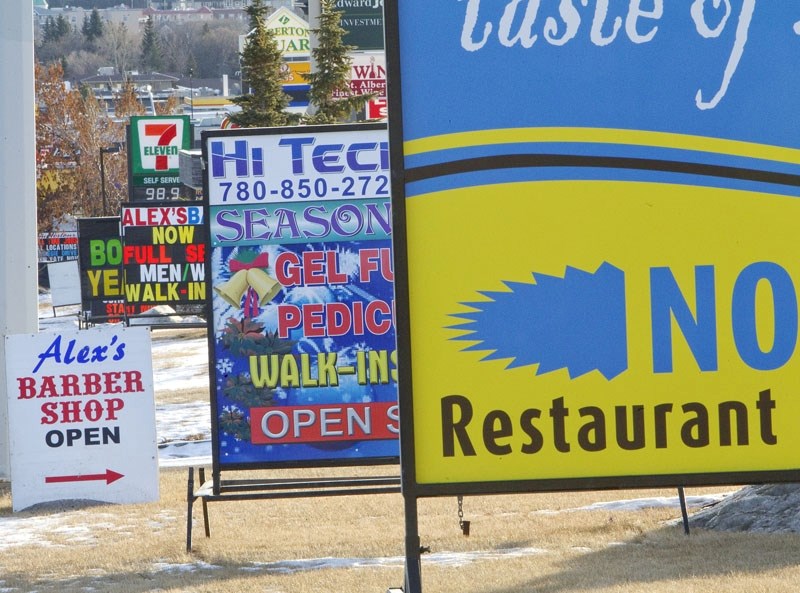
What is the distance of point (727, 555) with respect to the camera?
23.3 ft

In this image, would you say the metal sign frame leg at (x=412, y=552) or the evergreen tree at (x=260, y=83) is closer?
the metal sign frame leg at (x=412, y=552)

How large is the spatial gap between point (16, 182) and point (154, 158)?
843 inches

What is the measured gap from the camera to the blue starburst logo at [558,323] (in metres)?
3.54

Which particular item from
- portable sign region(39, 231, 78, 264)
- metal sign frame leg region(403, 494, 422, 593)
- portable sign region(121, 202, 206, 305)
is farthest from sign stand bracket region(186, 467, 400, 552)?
portable sign region(39, 231, 78, 264)

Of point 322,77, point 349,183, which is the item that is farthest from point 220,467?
point 322,77

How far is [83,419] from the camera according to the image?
35.8 feet

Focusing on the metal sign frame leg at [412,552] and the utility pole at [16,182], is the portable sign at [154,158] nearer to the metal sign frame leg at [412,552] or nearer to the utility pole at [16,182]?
the utility pole at [16,182]

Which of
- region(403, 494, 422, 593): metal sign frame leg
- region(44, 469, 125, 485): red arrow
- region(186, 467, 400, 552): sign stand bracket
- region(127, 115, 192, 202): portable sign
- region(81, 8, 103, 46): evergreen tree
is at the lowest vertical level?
region(44, 469, 125, 485): red arrow

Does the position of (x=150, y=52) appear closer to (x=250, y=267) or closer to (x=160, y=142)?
(x=160, y=142)

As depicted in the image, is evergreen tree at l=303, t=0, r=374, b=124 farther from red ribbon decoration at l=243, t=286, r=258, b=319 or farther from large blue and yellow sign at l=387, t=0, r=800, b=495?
large blue and yellow sign at l=387, t=0, r=800, b=495

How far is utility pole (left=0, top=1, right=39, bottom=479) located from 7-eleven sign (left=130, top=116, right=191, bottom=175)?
20.9m

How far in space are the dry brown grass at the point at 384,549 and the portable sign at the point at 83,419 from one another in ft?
0.88

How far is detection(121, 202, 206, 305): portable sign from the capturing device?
75.0ft

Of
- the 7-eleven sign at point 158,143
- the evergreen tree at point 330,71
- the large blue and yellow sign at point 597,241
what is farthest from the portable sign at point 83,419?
the evergreen tree at point 330,71
